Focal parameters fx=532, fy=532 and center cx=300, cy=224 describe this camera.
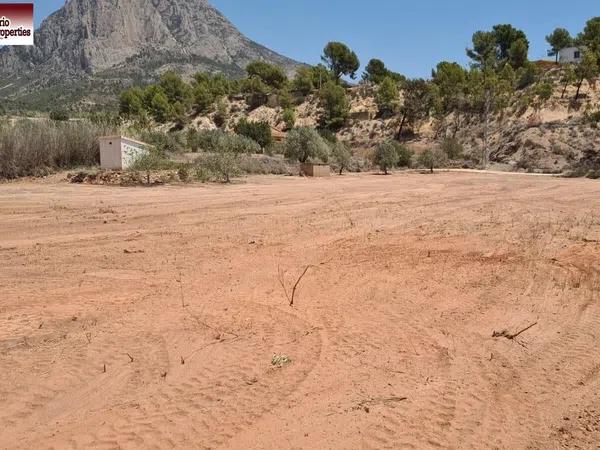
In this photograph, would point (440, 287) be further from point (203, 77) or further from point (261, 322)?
point (203, 77)

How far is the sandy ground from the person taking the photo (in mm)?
3449

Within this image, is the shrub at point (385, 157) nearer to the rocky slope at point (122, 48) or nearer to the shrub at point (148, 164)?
the shrub at point (148, 164)

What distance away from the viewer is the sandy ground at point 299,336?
11.3 ft

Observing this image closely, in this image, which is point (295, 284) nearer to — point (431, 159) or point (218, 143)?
point (218, 143)

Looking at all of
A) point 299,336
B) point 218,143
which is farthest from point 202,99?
point 299,336

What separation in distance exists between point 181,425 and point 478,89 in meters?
50.8

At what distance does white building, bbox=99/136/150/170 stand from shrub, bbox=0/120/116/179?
234 cm

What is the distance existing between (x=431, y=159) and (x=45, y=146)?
20.9 m

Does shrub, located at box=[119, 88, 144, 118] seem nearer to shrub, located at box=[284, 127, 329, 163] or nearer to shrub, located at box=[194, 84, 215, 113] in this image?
shrub, located at box=[194, 84, 215, 113]

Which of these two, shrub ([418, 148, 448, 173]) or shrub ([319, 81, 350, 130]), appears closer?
shrub ([418, 148, 448, 173])

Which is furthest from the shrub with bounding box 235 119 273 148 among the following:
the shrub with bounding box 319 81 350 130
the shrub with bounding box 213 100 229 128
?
the shrub with bounding box 213 100 229 128

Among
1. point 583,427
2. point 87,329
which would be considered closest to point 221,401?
point 87,329

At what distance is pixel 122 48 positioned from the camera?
15900 cm

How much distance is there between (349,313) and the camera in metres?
5.54
